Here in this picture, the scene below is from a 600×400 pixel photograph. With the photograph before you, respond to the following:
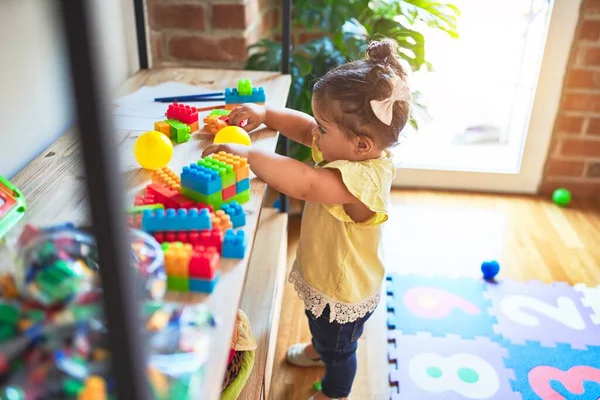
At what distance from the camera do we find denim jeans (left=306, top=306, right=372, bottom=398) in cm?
112

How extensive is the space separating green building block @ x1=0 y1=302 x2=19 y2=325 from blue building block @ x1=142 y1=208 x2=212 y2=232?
19 cm

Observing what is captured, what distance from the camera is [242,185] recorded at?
82cm

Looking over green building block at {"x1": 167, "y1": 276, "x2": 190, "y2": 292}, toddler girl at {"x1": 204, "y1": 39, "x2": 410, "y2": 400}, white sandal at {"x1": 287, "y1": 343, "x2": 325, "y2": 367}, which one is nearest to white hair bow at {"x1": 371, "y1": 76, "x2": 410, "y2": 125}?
toddler girl at {"x1": 204, "y1": 39, "x2": 410, "y2": 400}

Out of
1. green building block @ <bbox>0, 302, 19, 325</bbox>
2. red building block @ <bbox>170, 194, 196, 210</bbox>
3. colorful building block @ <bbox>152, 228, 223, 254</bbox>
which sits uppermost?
green building block @ <bbox>0, 302, 19, 325</bbox>

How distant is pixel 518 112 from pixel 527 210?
17.2 inches

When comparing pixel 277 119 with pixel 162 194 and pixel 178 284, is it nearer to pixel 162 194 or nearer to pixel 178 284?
pixel 162 194

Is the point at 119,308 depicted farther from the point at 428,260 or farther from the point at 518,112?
the point at 518,112

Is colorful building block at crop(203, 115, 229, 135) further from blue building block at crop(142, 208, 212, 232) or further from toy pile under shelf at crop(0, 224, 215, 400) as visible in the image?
toy pile under shelf at crop(0, 224, 215, 400)

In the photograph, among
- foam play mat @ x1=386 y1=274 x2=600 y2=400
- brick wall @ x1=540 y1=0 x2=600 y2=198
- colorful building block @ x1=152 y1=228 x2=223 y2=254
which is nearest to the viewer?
colorful building block @ x1=152 y1=228 x2=223 y2=254

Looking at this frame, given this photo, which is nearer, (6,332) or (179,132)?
(6,332)

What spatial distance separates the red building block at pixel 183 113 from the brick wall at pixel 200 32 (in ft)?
2.20

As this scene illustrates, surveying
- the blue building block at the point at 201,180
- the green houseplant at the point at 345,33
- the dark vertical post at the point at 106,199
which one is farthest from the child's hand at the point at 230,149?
the green houseplant at the point at 345,33

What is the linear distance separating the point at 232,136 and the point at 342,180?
0.21m

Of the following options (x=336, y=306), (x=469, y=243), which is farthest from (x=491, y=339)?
(x=336, y=306)
